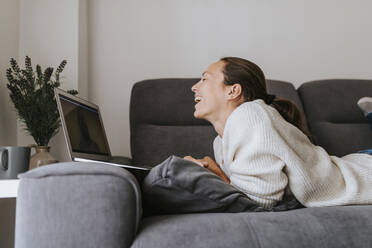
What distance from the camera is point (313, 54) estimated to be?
221 cm

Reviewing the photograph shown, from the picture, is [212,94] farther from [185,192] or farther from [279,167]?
[185,192]

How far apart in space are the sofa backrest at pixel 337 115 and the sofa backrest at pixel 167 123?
11 centimetres

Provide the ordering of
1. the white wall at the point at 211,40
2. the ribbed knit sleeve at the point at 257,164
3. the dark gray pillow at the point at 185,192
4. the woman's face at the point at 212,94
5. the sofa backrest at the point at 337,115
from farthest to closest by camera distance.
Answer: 1. the white wall at the point at 211,40
2. the sofa backrest at the point at 337,115
3. the woman's face at the point at 212,94
4. the ribbed knit sleeve at the point at 257,164
5. the dark gray pillow at the point at 185,192

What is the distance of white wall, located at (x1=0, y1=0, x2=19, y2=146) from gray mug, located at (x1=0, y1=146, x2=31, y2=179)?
2.18ft

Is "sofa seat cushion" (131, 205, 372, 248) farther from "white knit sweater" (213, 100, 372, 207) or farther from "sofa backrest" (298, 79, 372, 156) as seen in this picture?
"sofa backrest" (298, 79, 372, 156)

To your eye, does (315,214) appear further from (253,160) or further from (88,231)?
(88,231)

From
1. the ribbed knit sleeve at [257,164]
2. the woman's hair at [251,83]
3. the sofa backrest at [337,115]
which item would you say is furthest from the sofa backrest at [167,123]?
the ribbed knit sleeve at [257,164]

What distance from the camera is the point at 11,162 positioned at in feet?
3.21

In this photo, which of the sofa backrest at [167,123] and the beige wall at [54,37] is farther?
the beige wall at [54,37]

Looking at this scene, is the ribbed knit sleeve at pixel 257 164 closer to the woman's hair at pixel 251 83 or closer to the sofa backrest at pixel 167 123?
the woman's hair at pixel 251 83

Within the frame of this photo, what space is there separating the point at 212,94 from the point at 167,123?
40 centimetres

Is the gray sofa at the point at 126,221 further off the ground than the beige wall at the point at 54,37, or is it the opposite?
the beige wall at the point at 54,37

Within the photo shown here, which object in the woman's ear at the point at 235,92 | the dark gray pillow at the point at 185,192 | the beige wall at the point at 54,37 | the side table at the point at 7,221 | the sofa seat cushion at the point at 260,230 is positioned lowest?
the side table at the point at 7,221

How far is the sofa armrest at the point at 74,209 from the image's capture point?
67 cm
